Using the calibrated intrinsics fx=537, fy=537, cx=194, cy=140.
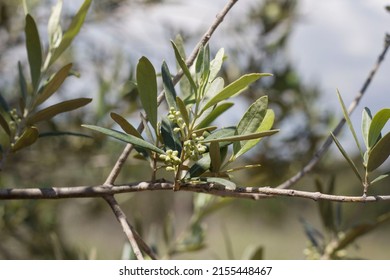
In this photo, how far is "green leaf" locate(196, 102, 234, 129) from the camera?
0.51 meters

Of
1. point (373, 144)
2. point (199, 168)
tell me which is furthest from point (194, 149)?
point (373, 144)

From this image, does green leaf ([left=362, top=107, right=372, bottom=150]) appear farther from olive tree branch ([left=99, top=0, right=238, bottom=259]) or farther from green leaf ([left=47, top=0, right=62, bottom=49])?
green leaf ([left=47, top=0, right=62, bottom=49])

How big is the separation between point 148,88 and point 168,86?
2 centimetres

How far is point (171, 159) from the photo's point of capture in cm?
50

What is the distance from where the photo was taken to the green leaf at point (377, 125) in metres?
0.48

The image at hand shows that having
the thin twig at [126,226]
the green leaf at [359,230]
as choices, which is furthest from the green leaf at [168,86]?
the green leaf at [359,230]

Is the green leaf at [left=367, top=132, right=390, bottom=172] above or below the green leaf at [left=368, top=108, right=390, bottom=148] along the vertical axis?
below

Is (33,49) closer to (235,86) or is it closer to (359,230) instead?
(235,86)

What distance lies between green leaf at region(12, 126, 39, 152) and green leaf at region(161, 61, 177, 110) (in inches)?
5.6

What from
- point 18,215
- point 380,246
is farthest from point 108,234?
point 18,215

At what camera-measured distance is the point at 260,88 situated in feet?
4.42

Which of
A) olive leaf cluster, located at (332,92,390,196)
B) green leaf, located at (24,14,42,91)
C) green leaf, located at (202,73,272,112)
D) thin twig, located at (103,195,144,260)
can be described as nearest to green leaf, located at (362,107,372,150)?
olive leaf cluster, located at (332,92,390,196)
